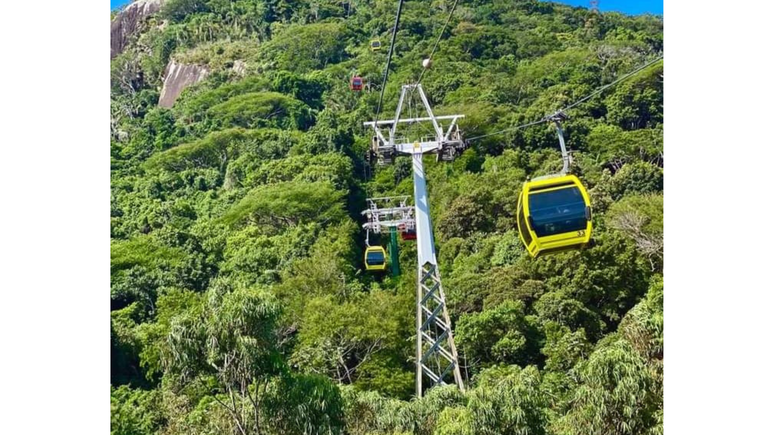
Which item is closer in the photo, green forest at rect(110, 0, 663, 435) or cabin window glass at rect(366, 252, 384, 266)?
green forest at rect(110, 0, 663, 435)

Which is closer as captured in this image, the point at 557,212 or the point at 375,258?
the point at 557,212

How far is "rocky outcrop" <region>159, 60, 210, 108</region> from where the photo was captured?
111 feet

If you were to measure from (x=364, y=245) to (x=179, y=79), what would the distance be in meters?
18.5

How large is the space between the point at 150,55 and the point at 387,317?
27.6m

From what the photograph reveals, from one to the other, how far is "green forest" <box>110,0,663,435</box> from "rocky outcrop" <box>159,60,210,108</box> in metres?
0.80

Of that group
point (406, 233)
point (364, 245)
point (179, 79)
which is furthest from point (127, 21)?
point (406, 233)

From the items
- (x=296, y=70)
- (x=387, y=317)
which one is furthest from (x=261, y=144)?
(x=387, y=317)

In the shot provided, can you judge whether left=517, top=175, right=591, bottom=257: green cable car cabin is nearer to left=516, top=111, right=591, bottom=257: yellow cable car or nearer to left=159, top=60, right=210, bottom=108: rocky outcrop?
left=516, top=111, right=591, bottom=257: yellow cable car

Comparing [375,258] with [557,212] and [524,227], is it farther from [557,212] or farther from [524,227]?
[557,212]

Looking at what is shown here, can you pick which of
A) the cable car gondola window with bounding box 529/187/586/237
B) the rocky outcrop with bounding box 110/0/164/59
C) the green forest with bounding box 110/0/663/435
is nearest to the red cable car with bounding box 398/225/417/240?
the green forest with bounding box 110/0/663/435

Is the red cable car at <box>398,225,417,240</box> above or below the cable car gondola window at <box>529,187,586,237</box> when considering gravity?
below

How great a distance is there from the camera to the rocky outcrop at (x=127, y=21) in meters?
39.5

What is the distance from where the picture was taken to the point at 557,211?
7.27 m

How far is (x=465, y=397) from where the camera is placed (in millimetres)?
8945
